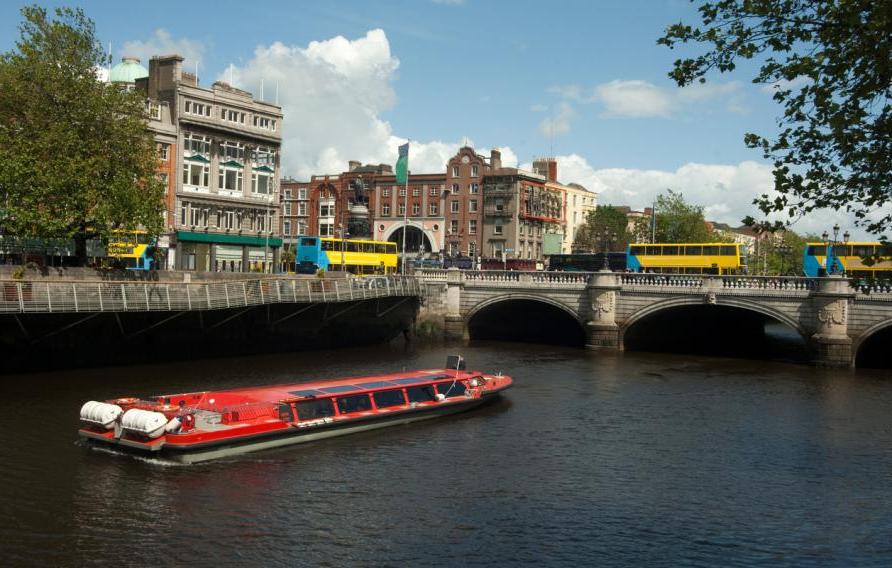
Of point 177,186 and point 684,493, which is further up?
point 177,186

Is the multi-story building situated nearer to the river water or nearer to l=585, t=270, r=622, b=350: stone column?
l=585, t=270, r=622, b=350: stone column

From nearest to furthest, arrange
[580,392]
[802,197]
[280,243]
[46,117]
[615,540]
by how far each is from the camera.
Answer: [802,197] < [615,540] < [580,392] < [46,117] < [280,243]

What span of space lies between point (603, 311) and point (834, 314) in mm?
16014

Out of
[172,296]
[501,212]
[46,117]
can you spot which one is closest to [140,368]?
[172,296]

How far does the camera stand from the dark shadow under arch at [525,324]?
246 ft

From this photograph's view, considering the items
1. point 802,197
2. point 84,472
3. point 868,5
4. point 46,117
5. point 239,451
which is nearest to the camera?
point 868,5

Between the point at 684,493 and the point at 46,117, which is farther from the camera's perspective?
the point at 46,117

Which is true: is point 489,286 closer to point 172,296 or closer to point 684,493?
point 172,296

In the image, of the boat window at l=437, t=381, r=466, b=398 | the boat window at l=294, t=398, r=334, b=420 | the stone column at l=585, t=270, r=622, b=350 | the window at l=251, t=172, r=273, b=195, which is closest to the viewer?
the boat window at l=294, t=398, r=334, b=420

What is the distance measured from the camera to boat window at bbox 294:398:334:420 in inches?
1319

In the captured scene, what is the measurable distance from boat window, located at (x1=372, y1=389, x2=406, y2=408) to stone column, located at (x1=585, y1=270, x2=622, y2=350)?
30346mm

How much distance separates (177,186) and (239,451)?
176 feet

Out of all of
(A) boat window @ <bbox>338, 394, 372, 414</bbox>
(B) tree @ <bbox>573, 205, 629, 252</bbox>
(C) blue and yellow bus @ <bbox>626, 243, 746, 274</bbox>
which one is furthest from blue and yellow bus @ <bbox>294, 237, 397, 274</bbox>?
(B) tree @ <bbox>573, 205, 629, 252</bbox>

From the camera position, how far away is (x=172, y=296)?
48.8 meters
